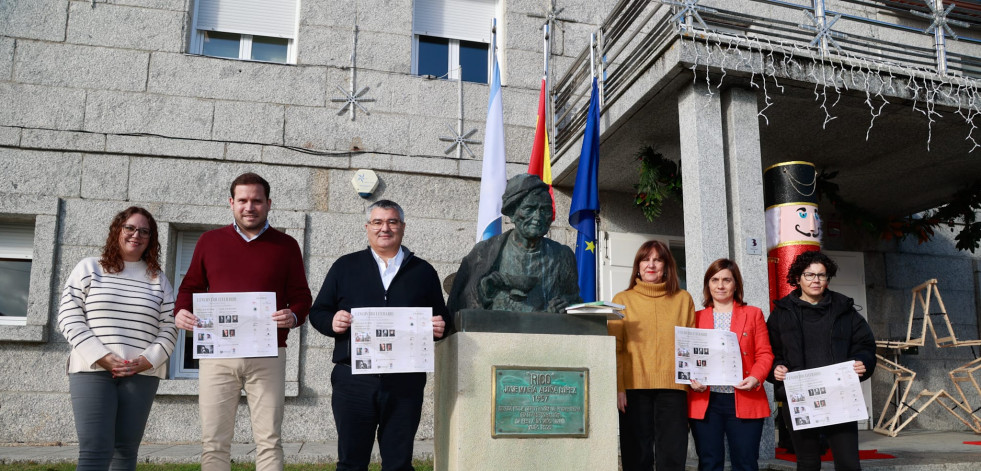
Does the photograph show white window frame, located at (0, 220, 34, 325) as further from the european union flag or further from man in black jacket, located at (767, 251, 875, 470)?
man in black jacket, located at (767, 251, 875, 470)

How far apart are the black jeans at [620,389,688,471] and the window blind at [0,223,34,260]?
19.2 feet

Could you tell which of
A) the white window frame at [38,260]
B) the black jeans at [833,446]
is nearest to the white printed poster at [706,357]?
the black jeans at [833,446]

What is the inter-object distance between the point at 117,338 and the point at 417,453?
10.3 feet

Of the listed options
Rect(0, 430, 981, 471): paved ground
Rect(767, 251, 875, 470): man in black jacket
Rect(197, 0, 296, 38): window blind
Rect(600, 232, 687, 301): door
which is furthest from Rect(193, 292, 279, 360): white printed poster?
Rect(197, 0, 296, 38): window blind

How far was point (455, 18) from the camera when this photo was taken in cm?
819

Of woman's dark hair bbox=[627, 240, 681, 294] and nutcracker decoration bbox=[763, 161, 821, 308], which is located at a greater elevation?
nutcracker decoration bbox=[763, 161, 821, 308]

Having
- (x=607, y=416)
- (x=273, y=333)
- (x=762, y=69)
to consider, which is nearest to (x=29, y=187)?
(x=273, y=333)

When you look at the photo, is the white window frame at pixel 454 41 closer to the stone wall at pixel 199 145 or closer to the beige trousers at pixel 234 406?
the stone wall at pixel 199 145

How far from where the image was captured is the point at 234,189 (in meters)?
3.74

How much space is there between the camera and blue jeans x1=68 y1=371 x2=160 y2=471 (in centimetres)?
341

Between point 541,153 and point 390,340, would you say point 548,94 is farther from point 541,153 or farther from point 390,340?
point 390,340

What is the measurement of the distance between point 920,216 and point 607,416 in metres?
7.97

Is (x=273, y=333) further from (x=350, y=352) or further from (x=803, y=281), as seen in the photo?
(x=803, y=281)

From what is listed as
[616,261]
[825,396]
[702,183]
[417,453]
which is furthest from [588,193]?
[825,396]
